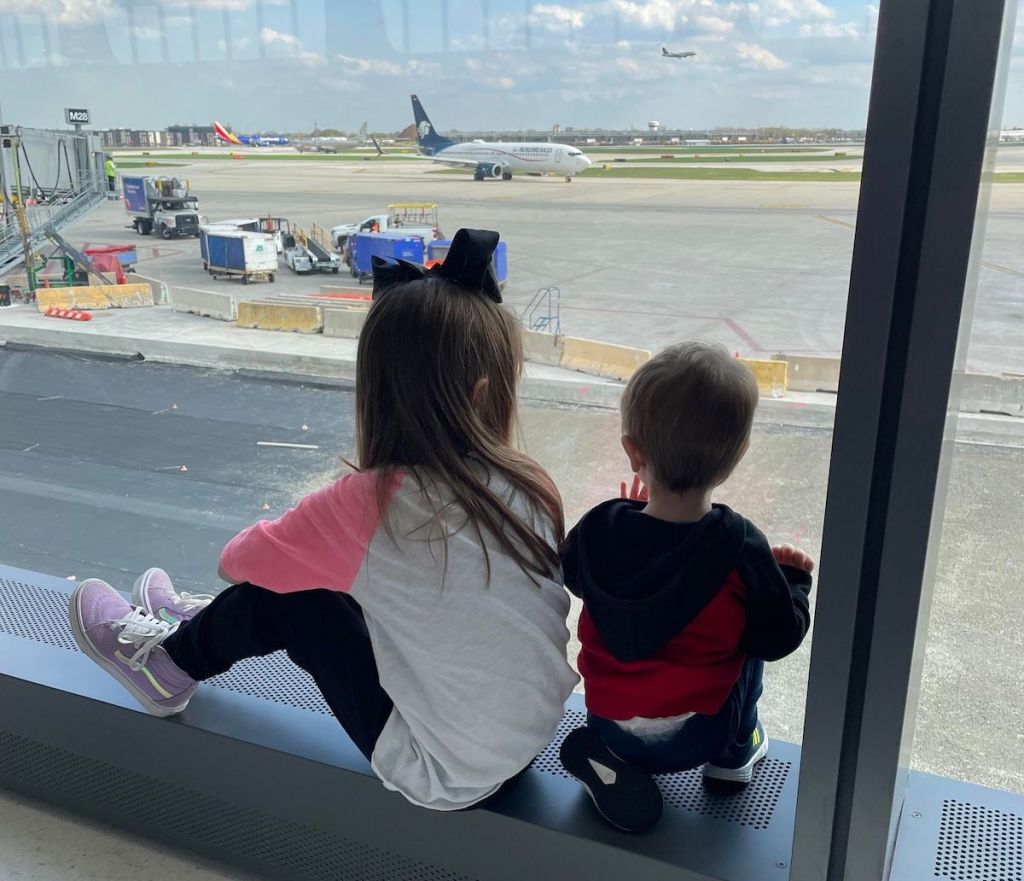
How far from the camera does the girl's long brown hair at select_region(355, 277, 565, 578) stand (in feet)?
3.36

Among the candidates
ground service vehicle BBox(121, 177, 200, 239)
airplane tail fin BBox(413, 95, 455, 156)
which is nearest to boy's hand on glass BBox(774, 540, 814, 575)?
airplane tail fin BBox(413, 95, 455, 156)

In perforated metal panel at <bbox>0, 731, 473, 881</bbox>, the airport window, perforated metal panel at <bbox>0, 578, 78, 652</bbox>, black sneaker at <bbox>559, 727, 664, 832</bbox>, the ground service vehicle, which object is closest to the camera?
the airport window

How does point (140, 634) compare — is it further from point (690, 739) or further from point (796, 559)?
point (796, 559)

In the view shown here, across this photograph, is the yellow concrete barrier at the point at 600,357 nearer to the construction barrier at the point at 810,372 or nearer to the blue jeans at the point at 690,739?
the construction barrier at the point at 810,372

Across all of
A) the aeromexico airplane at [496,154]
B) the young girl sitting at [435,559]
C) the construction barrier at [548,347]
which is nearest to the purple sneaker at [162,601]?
the young girl sitting at [435,559]

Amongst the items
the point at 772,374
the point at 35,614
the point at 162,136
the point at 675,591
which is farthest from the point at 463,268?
the point at 162,136

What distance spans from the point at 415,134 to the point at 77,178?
3.88 ft

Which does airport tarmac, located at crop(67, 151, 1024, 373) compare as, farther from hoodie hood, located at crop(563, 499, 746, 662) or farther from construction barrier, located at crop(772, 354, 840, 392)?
hoodie hood, located at crop(563, 499, 746, 662)

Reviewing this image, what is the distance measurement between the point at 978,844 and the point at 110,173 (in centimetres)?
255

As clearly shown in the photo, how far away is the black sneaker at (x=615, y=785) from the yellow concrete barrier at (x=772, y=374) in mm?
574

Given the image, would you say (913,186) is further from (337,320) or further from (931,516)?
(337,320)

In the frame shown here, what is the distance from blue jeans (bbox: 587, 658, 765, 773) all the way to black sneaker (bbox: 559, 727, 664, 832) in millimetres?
15

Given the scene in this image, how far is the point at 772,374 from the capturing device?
1.41 m

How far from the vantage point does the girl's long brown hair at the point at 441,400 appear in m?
1.03
